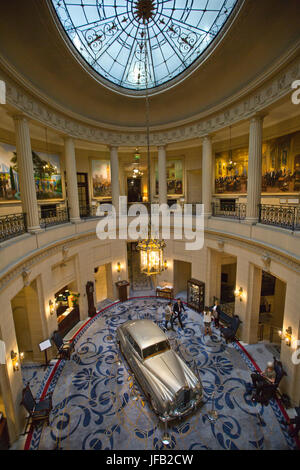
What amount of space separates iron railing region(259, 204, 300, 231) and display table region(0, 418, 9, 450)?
884 cm

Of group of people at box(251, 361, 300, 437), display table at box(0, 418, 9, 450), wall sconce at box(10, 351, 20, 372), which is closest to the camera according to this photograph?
display table at box(0, 418, 9, 450)

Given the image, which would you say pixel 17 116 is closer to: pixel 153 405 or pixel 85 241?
pixel 85 241

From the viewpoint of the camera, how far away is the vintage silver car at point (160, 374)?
5238 millimetres

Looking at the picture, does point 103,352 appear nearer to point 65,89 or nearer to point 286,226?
point 286,226

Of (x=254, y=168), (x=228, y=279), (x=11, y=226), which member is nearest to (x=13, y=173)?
(x=11, y=226)

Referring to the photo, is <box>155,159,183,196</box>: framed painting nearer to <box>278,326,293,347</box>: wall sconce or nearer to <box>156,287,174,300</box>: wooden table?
<box>156,287,174,300</box>: wooden table

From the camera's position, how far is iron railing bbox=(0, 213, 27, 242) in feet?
19.9

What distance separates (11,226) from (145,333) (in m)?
5.28

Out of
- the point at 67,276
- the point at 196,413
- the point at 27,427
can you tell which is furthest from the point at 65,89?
the point at 196,413

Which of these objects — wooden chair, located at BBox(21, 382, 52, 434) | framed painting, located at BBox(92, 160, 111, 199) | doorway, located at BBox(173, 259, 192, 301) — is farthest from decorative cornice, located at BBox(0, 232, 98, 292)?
doorway, located at BBox(173, 259, 192, 301)

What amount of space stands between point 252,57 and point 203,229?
6631 mm

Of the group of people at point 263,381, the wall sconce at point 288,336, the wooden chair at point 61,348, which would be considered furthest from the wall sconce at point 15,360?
the wall sconce at point 288,336

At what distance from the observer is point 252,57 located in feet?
23.1

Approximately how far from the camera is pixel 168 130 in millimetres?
11633
